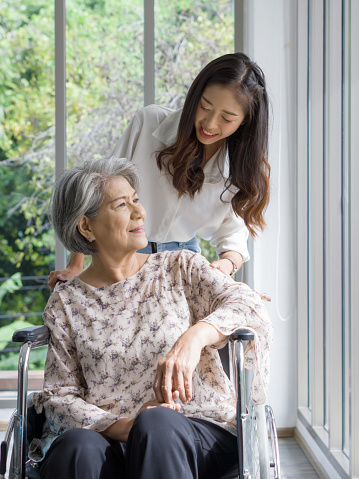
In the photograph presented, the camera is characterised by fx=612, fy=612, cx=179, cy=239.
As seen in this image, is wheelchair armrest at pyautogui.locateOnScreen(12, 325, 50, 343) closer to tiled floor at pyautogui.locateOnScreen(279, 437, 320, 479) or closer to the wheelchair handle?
the wheelchair handle

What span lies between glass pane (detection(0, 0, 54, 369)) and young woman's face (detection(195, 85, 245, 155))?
5.20 ft

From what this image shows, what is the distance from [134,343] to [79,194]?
45 cm

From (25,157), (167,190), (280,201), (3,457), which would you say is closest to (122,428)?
(3,457)

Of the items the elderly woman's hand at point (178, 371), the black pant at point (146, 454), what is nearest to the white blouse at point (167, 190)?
the elderly woman's hand at point (178, 371)

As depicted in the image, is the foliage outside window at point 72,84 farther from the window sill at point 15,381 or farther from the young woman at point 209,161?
the young woman at point 209,161

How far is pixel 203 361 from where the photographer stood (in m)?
1.74

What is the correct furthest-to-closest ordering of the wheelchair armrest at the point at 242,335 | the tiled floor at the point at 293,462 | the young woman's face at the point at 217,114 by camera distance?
1. the tiled floor at the point at 293,462
2. the young woman's face at the point at 217,114
3. the wheelchair armrest at the point at 242,335

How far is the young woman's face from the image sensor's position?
1.92 metres

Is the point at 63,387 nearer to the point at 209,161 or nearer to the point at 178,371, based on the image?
the point at 178,371

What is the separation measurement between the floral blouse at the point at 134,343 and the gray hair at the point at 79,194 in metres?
0.16

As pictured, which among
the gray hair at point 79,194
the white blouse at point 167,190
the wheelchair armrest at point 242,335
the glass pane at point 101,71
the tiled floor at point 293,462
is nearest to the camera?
the wheelchair armrest at point 242,335

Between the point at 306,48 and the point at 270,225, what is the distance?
876mm

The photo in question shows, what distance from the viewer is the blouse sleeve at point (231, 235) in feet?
7.34

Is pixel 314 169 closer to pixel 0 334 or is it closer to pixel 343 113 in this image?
pixel 343 113
